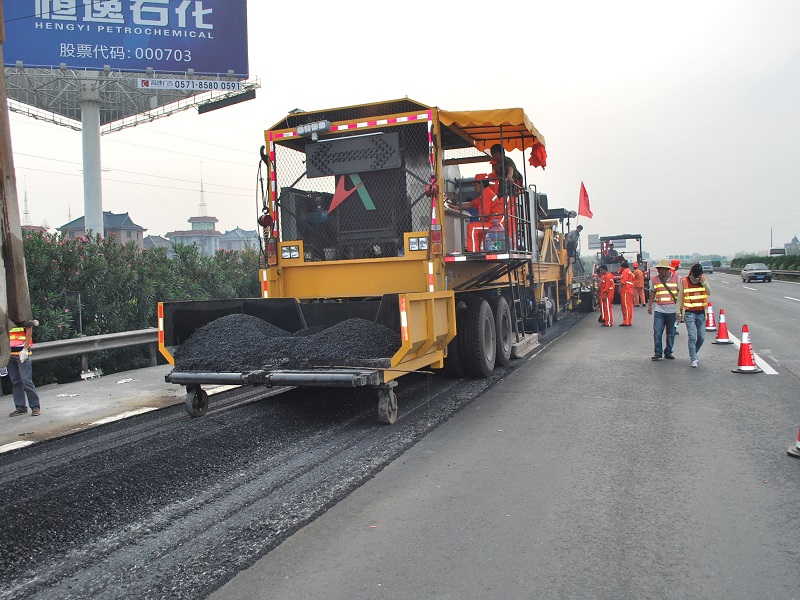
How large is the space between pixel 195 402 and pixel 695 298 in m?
7.39

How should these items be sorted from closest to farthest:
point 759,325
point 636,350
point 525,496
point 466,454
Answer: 1. point 525,496
2. point 466,454
3. point 636,350
4. point 759,325

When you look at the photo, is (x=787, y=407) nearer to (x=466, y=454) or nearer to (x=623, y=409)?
(x=623, y=409)

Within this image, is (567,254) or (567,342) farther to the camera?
(567,254)

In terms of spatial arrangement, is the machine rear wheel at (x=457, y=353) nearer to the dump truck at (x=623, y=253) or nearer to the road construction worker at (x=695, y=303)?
the road construction worker at (x=695, y=303)

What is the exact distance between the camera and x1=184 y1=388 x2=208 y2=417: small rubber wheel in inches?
280

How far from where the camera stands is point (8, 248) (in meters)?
2.76

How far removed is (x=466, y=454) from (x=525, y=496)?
1.11 m

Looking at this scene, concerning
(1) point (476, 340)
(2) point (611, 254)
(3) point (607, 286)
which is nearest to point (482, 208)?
(1) point (476, 340)

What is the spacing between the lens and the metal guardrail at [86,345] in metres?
9.07

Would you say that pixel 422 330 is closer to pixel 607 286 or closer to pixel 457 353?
pixel 457 353

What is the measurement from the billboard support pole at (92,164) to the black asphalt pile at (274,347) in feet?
75.9

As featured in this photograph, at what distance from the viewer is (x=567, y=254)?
1945 cm

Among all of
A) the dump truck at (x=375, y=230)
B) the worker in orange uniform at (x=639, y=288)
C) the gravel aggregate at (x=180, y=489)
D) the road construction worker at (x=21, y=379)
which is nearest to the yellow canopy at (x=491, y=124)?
the dump truck at (x=375, y=230)

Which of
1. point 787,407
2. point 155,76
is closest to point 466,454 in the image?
point 787,407
